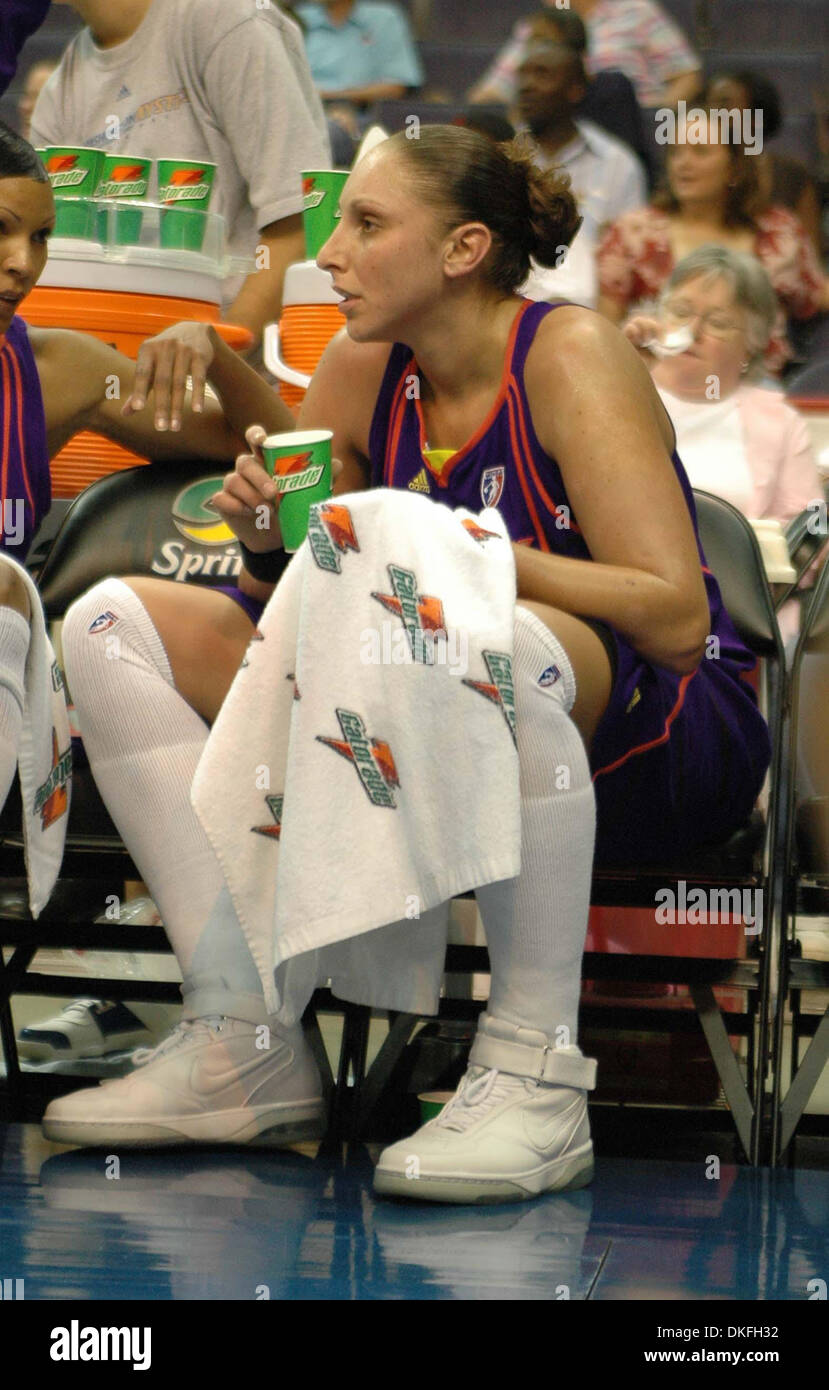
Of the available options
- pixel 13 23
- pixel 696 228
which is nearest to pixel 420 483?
pixel 13 23

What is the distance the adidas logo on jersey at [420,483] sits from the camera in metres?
2.01

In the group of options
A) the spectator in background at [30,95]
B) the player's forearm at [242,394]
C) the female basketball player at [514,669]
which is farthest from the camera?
the spectator in background at [30,95]

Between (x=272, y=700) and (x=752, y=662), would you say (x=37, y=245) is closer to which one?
(x=272, y=700)

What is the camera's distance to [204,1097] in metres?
1.80

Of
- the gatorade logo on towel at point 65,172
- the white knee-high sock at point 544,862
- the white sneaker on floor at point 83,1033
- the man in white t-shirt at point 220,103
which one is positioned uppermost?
the man in white t-shirt at point 220,103

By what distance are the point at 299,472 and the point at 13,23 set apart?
5.63 ft

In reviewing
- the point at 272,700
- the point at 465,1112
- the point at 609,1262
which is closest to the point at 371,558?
the point at 272,700

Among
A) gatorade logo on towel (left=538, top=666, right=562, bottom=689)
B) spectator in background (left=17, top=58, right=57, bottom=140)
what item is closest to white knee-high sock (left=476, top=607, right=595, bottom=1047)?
gatorade logo on towel (left=538, top=666, right=562, bottom=689)

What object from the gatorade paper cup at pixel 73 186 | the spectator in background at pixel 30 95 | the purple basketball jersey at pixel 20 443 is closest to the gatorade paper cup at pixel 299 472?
the purple basketball jersey at pixel 20 443

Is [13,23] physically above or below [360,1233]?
above

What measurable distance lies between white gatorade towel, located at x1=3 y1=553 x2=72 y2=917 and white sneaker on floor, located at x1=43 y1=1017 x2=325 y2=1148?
207 mm

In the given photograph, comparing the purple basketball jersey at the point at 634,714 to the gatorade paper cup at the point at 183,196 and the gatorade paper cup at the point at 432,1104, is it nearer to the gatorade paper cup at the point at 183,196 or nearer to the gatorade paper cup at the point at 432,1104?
the gatorade paper cup at the point at 432,1104

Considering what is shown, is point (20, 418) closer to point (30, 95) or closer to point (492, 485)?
point (492, 485)

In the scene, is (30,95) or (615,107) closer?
(615,107)
